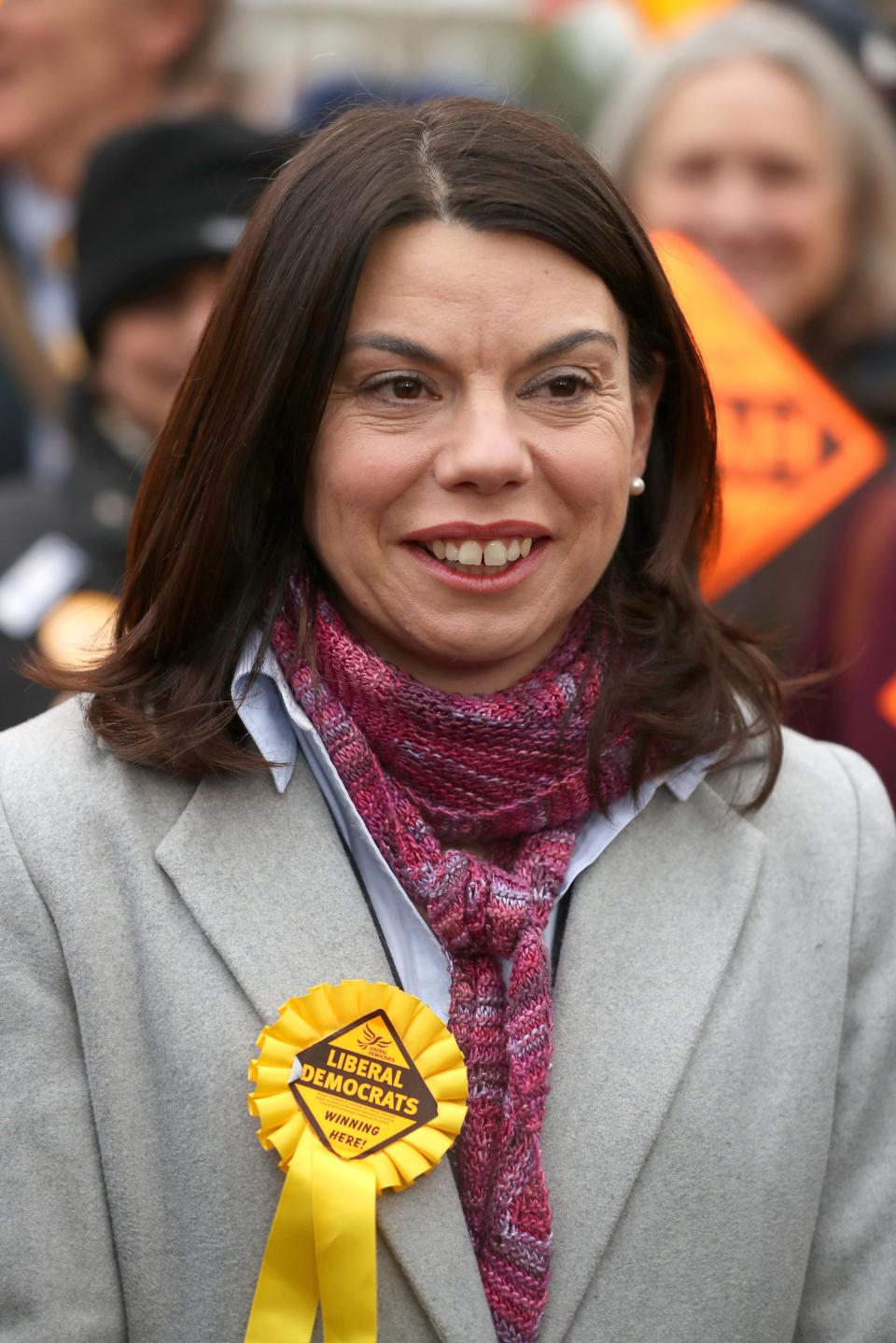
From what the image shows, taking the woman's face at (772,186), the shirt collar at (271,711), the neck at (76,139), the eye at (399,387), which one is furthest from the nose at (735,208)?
the shirt collar at (271,711)

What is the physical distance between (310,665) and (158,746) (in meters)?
0.24

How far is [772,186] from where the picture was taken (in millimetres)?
4281

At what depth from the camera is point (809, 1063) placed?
2.49 m

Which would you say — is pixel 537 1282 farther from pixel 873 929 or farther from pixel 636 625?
pixel 636 625

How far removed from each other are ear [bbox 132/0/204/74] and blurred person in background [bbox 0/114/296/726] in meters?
0.97

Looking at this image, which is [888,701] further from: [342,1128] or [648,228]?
[342,1128]

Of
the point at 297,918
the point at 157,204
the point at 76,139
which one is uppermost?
the point at 157,204

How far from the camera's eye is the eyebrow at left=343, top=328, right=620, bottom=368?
2.28 metres

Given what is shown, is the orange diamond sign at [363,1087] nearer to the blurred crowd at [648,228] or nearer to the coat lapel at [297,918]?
the coat lapel at [297,918]

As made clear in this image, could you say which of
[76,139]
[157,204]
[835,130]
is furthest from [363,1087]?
[76,139]

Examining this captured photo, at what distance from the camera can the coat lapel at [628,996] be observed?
233cm

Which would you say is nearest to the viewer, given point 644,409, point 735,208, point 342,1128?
point 342,1128

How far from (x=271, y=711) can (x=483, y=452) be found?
493 millimetres

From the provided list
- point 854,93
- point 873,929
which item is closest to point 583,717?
point 873,929
